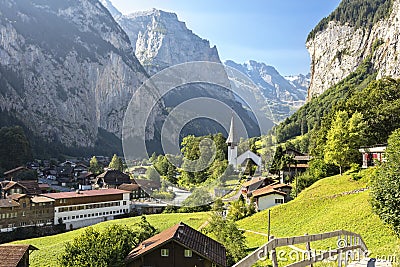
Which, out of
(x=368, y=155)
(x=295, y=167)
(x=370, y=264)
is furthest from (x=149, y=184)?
(x=295, y=167)

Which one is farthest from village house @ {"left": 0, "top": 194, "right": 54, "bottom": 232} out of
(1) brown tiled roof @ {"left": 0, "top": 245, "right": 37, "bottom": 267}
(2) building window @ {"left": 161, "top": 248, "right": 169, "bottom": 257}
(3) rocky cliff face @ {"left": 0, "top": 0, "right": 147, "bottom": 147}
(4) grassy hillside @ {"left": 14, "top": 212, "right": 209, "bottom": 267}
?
(3) rocky cliff face @ {"left": 0, "top": 0, "right": 147, "bottom": 147}

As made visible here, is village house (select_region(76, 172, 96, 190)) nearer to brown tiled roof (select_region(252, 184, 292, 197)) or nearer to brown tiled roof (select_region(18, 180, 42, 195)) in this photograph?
brown tiled roof (select_region(18, 180, 42, 195))

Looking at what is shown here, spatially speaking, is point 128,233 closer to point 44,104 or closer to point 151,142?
point 151,142

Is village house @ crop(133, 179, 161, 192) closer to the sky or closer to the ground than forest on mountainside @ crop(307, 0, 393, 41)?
closer to the ground

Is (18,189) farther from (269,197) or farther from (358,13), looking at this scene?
(358,13)

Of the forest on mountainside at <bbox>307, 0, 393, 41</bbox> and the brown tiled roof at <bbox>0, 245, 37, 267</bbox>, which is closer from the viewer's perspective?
the brown tiled roof at <bbox>0, 245, 37, 267</bbox>
